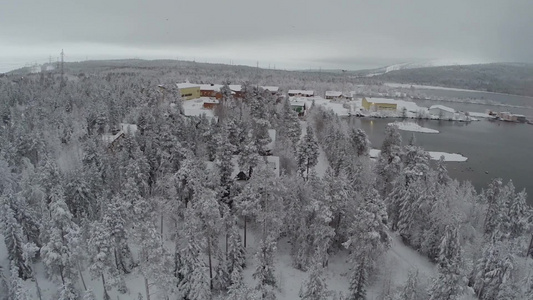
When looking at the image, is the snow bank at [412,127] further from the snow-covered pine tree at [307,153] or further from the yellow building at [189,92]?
the snow-covered pine tree at [307,153]

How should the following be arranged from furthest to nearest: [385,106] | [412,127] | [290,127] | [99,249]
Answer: [385,106], [412,127], [290,127], [99,249]

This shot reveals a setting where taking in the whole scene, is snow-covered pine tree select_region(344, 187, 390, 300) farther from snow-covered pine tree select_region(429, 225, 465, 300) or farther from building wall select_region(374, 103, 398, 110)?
building wall select_region(374, 103, 398, 110)

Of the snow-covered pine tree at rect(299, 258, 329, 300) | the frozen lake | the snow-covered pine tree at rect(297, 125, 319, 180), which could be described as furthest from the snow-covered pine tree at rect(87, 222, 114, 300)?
the frozen lake

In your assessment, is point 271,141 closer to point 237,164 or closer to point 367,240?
point 237,164

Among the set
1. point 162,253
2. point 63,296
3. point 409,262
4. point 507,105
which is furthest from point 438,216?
point 507,105

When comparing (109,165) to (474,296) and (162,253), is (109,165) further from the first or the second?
(474,296)

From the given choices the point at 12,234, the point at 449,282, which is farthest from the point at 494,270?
the point at 12,234

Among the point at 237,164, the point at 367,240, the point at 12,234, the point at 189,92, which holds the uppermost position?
the point at 189,92
